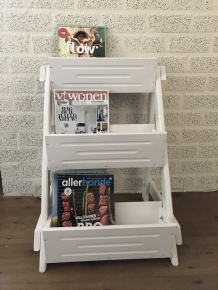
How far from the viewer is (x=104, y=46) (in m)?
1.49

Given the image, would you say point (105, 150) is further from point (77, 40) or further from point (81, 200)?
point (77, 40)

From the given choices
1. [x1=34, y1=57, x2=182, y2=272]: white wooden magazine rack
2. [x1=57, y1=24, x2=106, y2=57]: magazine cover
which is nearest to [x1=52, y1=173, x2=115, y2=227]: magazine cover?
[x1=34, y1=57, x2=182, y2=272]: white wooden magazine rack

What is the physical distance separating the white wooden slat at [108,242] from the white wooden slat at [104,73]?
22.7 inches

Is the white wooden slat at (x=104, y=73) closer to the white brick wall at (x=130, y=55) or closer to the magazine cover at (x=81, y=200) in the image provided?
the white brick wall at (x=130, y=55)

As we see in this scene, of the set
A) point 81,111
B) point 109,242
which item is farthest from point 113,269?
point 81,111

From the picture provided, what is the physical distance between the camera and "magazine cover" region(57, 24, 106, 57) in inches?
57.7

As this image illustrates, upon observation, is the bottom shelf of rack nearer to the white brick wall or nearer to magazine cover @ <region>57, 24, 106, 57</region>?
the white brick wall

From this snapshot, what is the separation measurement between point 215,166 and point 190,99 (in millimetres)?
416

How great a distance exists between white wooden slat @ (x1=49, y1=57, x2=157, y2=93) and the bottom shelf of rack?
1.85 ft

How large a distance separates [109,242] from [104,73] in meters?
0.67

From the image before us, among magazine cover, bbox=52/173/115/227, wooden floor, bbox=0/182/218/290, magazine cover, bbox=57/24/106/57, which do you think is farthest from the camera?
magazine cover, bbox=57/24/106/57

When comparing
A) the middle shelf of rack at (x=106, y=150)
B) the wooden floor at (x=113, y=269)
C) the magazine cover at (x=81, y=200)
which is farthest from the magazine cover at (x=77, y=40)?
the wooden floor at (x=113, y=269)

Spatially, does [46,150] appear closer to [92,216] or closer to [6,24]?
[92,216]

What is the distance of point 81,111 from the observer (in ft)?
4.46
